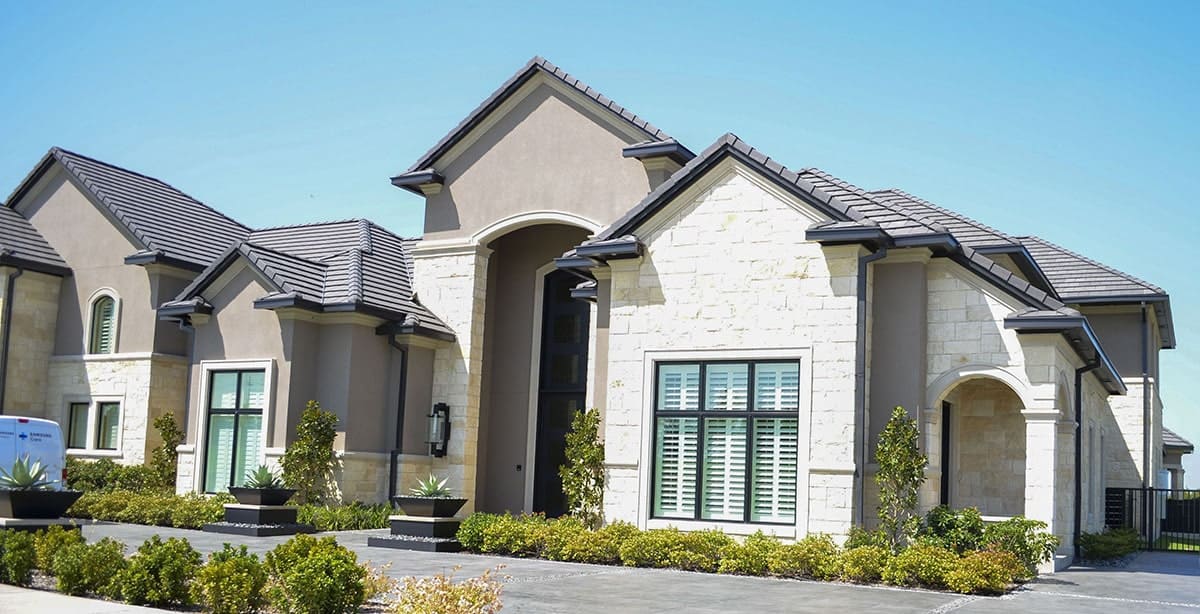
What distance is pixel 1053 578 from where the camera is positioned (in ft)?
54.7

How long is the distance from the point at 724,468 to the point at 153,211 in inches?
724

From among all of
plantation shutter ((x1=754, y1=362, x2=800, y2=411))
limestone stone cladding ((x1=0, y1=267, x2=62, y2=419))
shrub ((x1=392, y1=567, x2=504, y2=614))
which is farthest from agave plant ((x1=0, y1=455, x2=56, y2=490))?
limestone stone cladding ((x1=0, y1=267, x2=62, y2=419))

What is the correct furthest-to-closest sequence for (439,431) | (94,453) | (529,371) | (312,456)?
1. (94,453)
2. (529,371)
3. (439,431)
4. (312,456)

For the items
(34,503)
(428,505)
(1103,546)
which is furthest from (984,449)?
(34,503)

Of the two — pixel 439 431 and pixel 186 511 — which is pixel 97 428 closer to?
pixel 186 511

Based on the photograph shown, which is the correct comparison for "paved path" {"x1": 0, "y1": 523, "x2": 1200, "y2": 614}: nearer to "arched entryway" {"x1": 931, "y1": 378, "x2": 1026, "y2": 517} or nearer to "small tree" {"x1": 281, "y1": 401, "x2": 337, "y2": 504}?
"arched entryway" {"x1": 931, "y1": 378, "x2": 1026, "y2": 517}

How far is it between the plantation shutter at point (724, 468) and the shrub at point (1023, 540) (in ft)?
12.4

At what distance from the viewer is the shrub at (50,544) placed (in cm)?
1313

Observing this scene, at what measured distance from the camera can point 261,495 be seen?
21.2 metres

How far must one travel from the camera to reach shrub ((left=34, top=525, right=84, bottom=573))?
1313 centimetres

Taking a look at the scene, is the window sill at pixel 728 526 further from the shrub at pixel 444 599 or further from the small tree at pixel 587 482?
the shrub at pixel 444 599

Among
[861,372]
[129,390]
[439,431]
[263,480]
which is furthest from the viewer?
[129,390]

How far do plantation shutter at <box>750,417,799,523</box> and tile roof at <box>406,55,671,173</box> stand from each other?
6762 millimetres

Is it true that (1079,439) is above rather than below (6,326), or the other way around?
below
